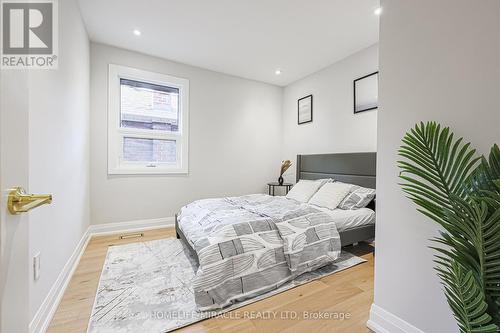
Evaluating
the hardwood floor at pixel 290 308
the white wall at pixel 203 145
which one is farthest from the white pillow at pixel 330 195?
the white wall at pixel 203 145

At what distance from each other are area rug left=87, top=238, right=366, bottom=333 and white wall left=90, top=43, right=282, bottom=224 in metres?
0.93

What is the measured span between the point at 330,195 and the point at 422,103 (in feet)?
6.14

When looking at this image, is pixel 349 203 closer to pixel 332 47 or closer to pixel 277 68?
pixel 332 47

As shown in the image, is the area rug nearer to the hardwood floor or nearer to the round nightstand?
the hardwood floor

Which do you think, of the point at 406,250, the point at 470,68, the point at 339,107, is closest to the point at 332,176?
the point at 339,107

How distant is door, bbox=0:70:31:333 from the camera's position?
0.57m

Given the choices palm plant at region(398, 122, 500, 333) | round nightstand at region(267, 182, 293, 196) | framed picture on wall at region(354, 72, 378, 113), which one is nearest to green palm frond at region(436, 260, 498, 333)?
palm plant at region(398, 122, 500, 333)

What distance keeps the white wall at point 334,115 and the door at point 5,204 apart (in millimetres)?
3404

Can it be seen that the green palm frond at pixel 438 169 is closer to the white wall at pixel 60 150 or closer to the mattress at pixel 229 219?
the mattress at pixel 229 219

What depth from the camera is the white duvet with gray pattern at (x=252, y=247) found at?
5.37ft

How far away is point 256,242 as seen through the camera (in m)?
1.86

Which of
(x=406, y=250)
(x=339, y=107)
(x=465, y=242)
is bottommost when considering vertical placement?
(x=406, y=250)

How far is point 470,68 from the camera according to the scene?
1079 mm

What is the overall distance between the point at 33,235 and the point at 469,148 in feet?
8.20
